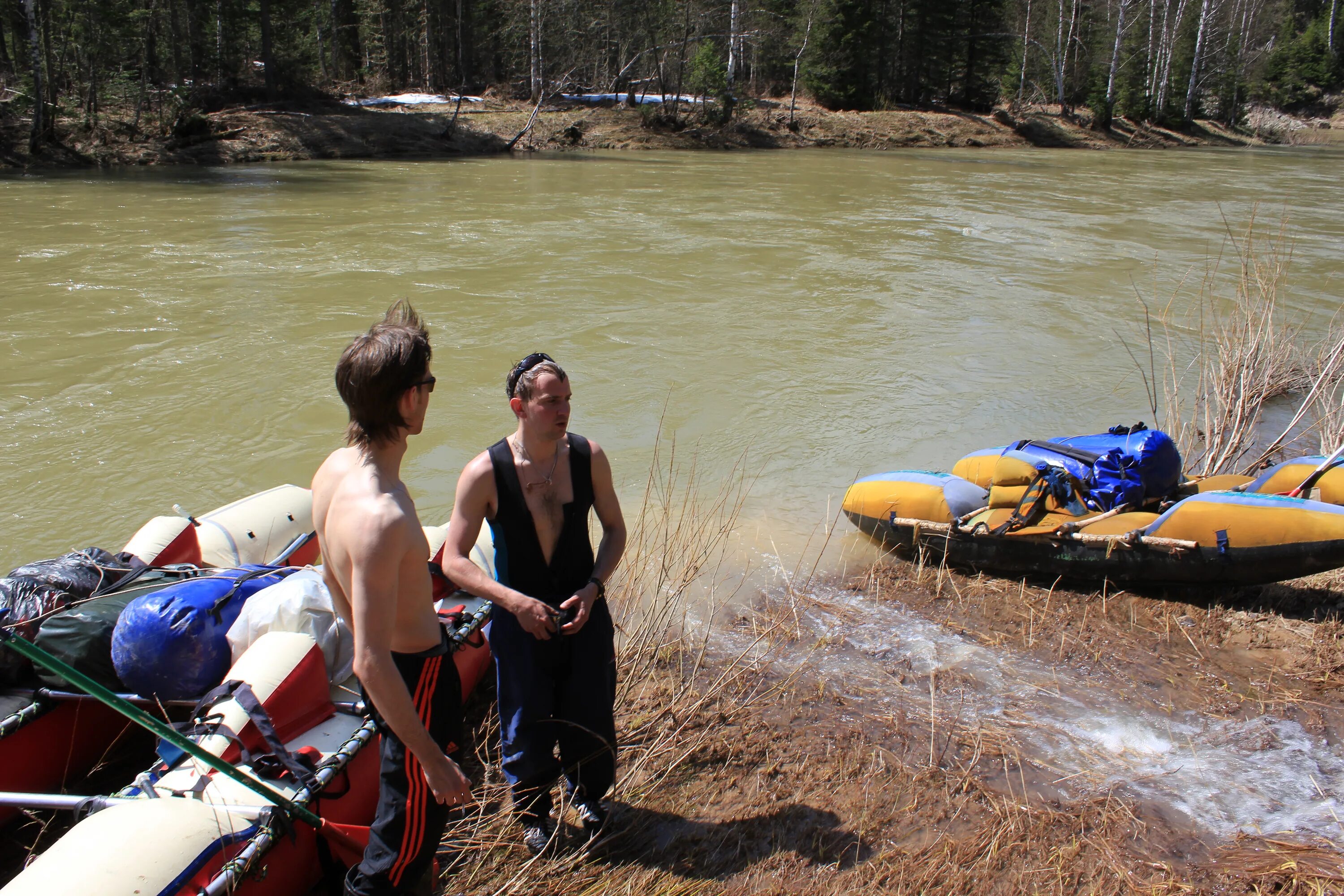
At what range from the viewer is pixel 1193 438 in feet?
19.9

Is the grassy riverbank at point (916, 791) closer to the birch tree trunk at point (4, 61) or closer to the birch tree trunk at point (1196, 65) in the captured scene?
the birch tree trunk at point (4, 61)

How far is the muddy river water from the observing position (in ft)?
19.4

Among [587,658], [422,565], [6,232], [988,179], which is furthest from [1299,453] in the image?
[988,179]

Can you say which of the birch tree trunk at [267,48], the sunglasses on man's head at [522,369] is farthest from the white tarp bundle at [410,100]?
the sunglasses on man's head at [522,369]

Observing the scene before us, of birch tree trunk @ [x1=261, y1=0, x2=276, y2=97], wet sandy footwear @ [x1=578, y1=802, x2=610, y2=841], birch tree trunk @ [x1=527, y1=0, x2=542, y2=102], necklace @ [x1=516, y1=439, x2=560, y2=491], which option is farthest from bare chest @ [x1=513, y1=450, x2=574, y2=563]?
birch tree trunk @ [x1=527, y1=0, x2=542, y2=102]

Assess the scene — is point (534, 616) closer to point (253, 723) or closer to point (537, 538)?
point (537, 538)

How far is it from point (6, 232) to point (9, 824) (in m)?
14.9

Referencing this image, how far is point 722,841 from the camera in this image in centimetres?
302

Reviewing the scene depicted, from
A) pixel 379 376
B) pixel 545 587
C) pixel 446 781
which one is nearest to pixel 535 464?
pixel 545 587

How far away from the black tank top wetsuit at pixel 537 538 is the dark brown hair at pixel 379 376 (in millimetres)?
546

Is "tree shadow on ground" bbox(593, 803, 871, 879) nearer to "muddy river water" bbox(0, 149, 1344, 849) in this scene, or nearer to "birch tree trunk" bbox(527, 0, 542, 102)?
"muddy river water" bbox(0, 149, 1344, 849)

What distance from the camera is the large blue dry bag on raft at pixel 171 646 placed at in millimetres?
3170

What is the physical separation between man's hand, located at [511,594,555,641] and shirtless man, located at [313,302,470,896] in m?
0.25

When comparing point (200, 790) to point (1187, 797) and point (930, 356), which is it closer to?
point (1187, 797)
